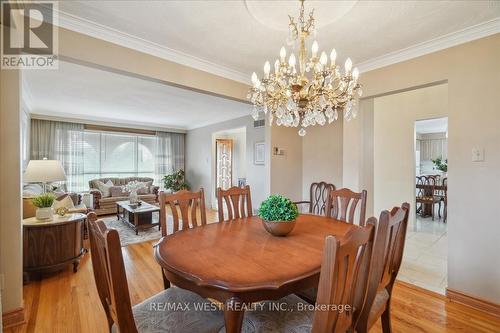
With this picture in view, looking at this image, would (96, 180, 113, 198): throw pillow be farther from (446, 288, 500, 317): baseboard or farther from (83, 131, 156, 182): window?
(446, 288, 500, 317): baseboard

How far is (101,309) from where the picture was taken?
2078 millimetres

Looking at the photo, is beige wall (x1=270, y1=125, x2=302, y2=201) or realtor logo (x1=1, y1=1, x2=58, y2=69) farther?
beige wall (x1=270, y1=125, x2=302, y2=201)

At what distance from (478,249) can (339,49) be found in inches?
87.9

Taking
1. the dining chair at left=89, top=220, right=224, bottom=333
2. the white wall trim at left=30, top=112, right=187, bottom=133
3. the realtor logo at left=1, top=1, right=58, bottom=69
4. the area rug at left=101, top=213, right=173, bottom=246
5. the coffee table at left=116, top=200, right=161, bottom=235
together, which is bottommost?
the area rug at left=101, top=213, right=173, bottom=246

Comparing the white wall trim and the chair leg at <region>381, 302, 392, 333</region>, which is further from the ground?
the white wall trim

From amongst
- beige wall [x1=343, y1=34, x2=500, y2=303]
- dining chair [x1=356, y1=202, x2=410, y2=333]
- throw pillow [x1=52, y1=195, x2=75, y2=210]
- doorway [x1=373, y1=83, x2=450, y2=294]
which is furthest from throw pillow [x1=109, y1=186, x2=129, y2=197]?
beige wall [x1=343, y1=34, x2=500, y2=303]

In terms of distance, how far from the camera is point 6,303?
1.84 m

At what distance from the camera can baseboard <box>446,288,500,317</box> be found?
1.98 metres

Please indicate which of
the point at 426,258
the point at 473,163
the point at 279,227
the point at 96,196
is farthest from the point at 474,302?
the point at 96,196

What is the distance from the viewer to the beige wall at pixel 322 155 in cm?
377

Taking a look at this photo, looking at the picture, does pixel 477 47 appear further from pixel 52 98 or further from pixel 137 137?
pixel 137 137

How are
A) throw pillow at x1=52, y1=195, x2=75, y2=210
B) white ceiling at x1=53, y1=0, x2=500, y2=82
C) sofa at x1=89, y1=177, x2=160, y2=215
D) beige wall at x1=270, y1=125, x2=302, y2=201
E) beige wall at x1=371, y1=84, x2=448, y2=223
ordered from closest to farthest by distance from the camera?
white ceiling at x1=53, y1=0, x2=500, y2=82, throw pillow at x1=52, y1=195, x2=75, y2=210, beige wall at x1=270, y1=125, x2=302, y2=201, beige wall at x1=371, y1=84, x2=448, y2=223, sofa at x1=89, y1=177, x2=160, y2=215

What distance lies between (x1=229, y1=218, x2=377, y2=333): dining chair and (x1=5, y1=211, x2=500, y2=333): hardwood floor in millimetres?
1013

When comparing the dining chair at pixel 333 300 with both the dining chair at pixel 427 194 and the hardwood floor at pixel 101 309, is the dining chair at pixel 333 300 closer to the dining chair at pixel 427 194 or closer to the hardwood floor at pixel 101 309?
the hardwood floor at pixel 101 309
